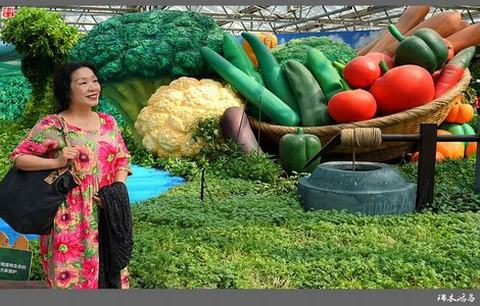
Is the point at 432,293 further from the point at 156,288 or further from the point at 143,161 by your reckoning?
the point at 143,161

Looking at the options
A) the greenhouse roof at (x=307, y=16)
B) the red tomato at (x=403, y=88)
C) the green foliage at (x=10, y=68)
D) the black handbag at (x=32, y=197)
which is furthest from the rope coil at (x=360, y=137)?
the greenhouse roof at (x=307, y=16)

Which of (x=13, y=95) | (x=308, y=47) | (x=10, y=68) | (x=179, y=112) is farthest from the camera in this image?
(x=13, y=95)

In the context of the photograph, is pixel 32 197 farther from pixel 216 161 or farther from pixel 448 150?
pixel 448 150

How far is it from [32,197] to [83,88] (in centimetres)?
43

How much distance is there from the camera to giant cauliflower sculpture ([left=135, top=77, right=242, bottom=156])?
511cm

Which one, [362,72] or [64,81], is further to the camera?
[362,72]

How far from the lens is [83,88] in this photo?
6.54 feet

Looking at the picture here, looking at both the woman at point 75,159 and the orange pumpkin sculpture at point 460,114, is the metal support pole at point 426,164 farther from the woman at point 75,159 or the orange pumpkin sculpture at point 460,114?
the woman at point 75,159

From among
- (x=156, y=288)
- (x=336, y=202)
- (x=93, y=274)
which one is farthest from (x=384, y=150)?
(x=93, y=274)

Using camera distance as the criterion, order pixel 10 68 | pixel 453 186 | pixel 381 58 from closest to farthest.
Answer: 1. pixel 453 186
2. pixel 381 58
3. pixel 10 68

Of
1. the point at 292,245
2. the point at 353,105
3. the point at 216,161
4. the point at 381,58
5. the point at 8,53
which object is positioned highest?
the point at 8,53

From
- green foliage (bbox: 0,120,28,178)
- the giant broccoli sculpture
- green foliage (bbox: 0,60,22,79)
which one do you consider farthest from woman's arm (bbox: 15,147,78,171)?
green foliage (bbox: 0,60,22,79)

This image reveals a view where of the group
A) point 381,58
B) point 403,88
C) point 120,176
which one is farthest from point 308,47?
point 120,176

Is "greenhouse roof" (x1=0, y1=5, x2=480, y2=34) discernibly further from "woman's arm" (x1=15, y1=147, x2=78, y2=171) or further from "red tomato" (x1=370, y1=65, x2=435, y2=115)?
"woman's arm" (x1=15, y1=147, x2=78, y2=171)
